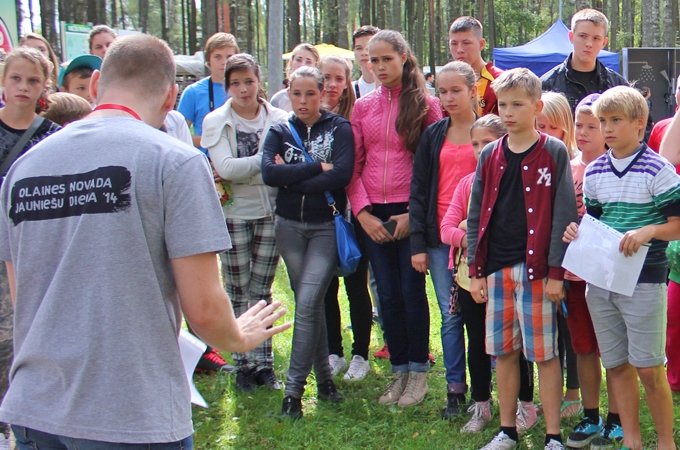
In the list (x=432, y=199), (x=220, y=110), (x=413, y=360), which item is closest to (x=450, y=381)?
(x=413, y=360)

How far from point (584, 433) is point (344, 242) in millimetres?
1764

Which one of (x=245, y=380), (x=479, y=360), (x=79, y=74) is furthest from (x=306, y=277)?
(x=79, y=74)

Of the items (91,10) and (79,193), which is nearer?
(79,193)

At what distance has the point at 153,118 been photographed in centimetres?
234

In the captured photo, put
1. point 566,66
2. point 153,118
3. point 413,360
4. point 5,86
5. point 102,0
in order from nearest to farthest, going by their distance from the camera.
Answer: point 153,118 → point 5,86 → point 413,360 → point 566,66 → point 102,0

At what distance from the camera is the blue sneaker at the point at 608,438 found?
4145 millimetres

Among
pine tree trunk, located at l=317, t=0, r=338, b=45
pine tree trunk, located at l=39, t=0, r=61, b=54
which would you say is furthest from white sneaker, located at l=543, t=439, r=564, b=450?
pine tree trunk, located at l=317, t=0, r=338, b=45

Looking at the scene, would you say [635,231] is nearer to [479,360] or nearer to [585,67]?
[479,360]

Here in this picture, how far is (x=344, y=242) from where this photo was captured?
477 centimetres

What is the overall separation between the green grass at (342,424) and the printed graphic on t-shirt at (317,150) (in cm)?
161

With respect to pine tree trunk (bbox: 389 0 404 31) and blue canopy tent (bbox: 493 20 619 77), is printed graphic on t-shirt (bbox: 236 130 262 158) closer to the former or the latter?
blue canopy tent (bbox: 493 20 619 77)

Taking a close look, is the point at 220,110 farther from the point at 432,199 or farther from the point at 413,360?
the point at 413,360

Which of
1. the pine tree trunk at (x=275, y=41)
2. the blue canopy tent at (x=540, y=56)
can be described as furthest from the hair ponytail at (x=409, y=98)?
the blue canopy tent at (x=540, y=56)

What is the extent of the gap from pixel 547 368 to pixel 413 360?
114cm
